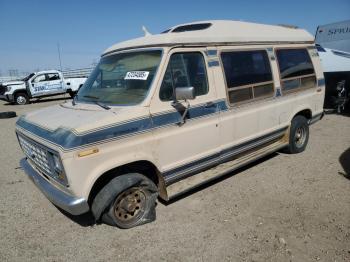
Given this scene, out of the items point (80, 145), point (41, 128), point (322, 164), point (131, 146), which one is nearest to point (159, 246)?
point (131, 146)

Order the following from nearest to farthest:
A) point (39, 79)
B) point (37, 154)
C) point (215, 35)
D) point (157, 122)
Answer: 1. point (157, 122)
2. point (37, 154)
3. point (215, 35)
4. point (39, 79)

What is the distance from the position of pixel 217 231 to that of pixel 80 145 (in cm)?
195

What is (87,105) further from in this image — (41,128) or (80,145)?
(80,145)

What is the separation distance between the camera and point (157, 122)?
3801 millimetres

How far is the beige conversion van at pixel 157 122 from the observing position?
3430mm

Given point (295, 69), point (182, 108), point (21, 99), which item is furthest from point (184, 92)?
point (21, 99)

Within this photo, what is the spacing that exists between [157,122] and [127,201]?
3.51ft

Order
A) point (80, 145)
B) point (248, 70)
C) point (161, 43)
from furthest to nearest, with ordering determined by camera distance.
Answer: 1. point (248, 70)
2. point (161, 43)
3. point (80, 145)

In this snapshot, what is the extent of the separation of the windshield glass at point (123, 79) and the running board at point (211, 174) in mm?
1326

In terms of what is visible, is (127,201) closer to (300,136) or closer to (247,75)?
(247,75)

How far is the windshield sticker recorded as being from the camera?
3.94 metres

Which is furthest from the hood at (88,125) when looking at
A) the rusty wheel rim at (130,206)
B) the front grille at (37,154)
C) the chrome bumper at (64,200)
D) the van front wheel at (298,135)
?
the van front wheel at (298,135)

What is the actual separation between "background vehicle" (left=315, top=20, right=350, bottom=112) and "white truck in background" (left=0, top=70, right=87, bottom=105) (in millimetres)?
14780

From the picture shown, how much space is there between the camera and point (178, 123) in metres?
4.01
